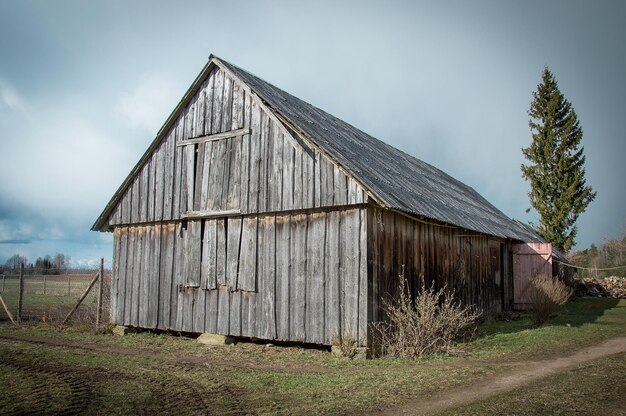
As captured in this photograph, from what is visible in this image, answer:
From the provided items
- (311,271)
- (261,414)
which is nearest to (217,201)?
(311,271)

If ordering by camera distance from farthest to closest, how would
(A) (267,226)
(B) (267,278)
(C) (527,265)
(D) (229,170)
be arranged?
1. (C) (527,265)
2. (D) (229,170)
3. (A) (267,226)
4. (B) (267,278)

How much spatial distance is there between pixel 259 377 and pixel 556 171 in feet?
114

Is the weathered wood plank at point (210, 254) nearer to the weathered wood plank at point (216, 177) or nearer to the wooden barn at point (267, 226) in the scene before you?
the wooden barn at point (267, 226)

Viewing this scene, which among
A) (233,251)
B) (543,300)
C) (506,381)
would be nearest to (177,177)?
(233,251)

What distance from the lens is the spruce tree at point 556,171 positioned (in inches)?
1454

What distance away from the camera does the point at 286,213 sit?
12.8m

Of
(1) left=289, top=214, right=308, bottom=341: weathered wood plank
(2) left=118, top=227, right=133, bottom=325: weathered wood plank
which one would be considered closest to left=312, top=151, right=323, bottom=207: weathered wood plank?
(1) left=289, top=214, right=308, bottom=341: weathered wood plank

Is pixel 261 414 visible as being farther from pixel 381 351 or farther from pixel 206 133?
pixel 206 133

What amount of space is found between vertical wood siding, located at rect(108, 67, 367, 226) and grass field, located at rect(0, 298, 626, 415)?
3726 millimetres

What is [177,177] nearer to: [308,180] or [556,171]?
[308,180]

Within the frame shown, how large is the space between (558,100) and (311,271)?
111 feet

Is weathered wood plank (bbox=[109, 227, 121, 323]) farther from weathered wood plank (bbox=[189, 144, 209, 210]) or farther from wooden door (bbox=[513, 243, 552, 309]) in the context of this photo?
wooden door (bbox=[513, 243, 552, 309])

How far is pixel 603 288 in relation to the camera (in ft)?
114

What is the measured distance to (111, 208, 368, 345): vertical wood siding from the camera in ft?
38.0
